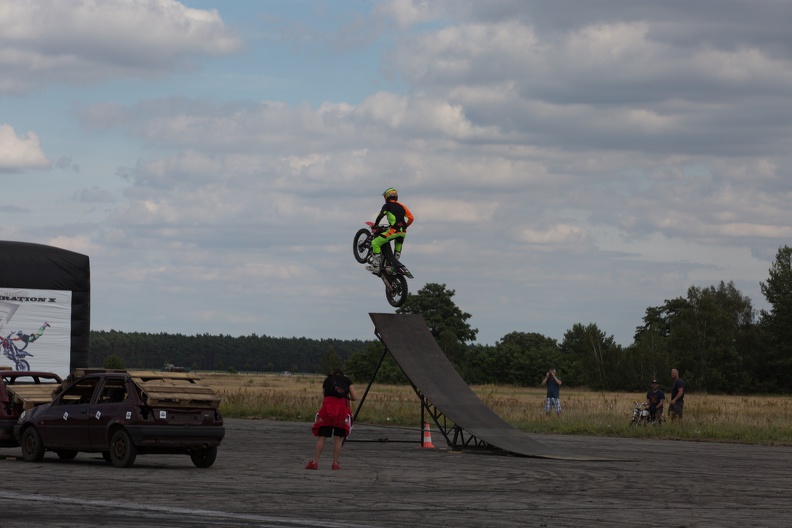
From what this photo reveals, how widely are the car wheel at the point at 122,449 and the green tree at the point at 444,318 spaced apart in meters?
61.3

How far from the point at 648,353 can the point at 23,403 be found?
8035cm

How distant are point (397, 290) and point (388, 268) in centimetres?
54

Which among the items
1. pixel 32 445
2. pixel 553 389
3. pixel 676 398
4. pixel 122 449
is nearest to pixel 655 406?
pixel 676 398

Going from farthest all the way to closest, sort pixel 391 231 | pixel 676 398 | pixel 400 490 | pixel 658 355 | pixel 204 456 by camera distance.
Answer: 1. pixel 658 355
2. pixel 676 398
3. pixel 391 231
4. pixel 204 456
5. pixel 400 490

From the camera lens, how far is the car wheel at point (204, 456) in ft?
63.4

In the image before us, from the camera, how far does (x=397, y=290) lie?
2538cm

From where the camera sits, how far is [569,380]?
107 meters

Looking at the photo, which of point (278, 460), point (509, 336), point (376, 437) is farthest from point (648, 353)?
point (278, 460)

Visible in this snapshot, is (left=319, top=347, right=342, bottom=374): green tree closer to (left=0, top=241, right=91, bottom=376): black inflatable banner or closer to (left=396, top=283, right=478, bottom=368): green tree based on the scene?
(left=396, top=283, right=478, bottom=368): green tree

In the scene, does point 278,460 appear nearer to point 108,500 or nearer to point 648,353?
point 108,500

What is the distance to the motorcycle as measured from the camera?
86.8 feet

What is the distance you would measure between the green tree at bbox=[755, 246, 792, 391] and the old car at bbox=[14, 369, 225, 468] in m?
83.3

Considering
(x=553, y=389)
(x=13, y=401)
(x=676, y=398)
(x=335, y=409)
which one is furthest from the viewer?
(x=553, y=389)

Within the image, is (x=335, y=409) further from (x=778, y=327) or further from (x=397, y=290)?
(x=778, y=327)
